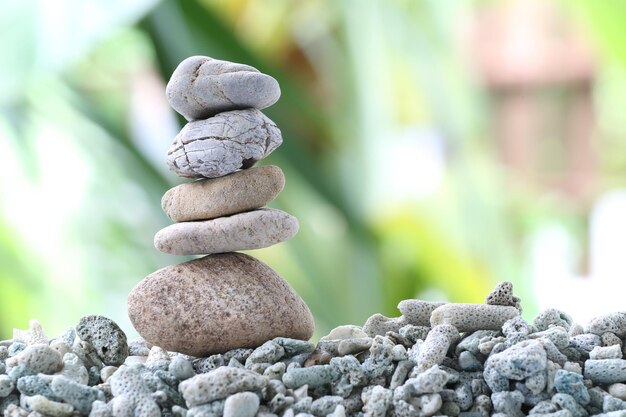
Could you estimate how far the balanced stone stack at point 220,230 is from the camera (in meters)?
0.77

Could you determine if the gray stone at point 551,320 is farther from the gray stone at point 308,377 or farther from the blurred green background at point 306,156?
the blurred green background at point 306,156

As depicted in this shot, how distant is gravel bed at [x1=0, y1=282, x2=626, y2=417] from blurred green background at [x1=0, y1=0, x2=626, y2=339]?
0.79 meters

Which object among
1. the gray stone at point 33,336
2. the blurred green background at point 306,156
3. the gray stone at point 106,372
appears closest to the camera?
the gray stone at point 106,372

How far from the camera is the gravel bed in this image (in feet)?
2.21

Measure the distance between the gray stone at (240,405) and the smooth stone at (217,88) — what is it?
0.91 ft

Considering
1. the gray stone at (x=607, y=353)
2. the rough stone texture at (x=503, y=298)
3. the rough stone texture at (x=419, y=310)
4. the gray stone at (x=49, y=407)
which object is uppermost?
the rough stone texture at (x=503, y=298)

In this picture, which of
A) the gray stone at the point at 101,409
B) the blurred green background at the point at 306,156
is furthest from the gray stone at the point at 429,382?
the blurred green background at the point at 306,156

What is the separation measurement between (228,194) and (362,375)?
0.20 m

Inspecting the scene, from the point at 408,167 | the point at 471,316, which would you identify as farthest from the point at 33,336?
the point at 408,167

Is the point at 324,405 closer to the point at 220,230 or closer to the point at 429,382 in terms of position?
the point at 429,382

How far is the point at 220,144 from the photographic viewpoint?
0.79 meters

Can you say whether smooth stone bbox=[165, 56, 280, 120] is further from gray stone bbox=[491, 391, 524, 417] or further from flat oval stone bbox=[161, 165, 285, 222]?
gray stone bbox=[491, 391, 524, 417]

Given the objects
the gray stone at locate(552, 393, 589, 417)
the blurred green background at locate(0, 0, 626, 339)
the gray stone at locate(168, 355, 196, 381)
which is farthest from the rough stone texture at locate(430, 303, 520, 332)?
the blurred green background at locate(0, 0, 626, 339)

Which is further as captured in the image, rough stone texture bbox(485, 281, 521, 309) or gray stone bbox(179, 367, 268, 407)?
rough stone texture bbox(485, 281, 521, 309)
